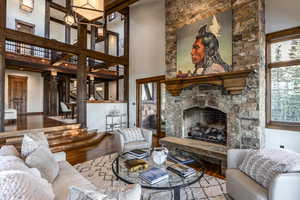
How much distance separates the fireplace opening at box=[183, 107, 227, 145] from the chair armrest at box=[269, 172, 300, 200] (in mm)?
2188

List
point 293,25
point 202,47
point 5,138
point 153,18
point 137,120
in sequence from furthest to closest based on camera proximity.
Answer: point 137,120 < point 153,18 < point 5,138 < point 202,47 < point 293,25

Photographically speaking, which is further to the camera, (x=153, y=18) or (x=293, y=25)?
(x=153, y=18)

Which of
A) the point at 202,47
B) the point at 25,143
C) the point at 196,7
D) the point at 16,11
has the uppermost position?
the point at 16,11

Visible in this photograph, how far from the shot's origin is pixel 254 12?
307 cm

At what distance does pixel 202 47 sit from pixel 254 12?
117 cm

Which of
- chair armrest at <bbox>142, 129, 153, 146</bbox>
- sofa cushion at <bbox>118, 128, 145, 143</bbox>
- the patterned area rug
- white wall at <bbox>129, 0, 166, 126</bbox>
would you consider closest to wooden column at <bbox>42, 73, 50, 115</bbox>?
white wall at <bbox>129, 0, 166, 126</bbox>

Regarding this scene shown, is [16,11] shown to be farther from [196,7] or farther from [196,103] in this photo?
[196,103]

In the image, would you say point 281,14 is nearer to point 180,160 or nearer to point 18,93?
point 180,160

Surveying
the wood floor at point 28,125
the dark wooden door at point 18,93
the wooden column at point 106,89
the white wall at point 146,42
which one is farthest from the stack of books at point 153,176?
the dark wooden door at point 18,93

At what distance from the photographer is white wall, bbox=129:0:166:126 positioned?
566 centimetres

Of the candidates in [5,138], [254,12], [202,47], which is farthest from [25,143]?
[254,12]

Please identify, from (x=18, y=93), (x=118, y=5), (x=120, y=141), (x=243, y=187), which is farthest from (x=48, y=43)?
(x=18, y=93)

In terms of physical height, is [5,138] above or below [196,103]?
below

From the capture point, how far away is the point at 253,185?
173 cm
